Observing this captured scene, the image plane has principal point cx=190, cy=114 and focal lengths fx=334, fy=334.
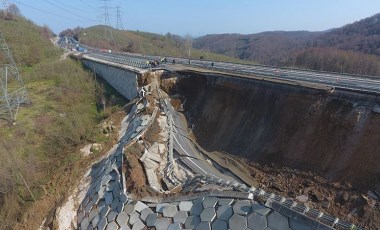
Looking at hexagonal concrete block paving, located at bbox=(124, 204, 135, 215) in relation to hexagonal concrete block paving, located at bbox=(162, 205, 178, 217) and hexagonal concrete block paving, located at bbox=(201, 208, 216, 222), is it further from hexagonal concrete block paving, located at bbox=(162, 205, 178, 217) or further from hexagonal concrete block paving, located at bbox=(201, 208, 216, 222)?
hexagonal concrete block paving, located at bbox=(201, 208, 216, 222)

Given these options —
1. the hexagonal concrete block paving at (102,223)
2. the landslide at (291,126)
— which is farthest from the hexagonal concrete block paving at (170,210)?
the landslide at (291,126)

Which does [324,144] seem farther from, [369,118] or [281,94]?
[281,94]

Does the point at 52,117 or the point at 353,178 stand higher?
the point at 353,178

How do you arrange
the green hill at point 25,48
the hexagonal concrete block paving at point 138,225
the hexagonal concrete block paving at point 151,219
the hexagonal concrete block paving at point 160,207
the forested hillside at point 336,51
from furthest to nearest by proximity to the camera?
the forested hillside at point 336,51
the green hill at point 25,48
the hexagonal concrete block paving at point 160,207
the hexagonal concrete block paving at point 138,225
the hexagonal concrete block paving at point 151,219

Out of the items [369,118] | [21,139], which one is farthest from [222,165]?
[21,139]

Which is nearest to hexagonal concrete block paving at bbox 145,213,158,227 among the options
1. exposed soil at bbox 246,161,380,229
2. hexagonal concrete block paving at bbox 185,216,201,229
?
hexagonal concrete block paving at bbox 185,216,201,229

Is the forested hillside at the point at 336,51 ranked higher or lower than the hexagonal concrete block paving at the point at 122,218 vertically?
higher

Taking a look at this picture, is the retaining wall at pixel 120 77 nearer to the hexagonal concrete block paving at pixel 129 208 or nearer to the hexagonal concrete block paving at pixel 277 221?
the hexagonal concrete block paving at pixel 129 208
